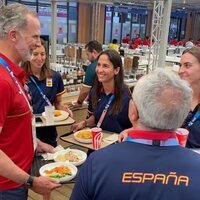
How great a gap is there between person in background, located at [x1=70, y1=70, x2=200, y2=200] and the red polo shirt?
50 centimetres

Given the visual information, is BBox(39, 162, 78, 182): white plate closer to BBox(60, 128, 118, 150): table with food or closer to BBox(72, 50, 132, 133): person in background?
BBox(60, 128, 118, 150): table with food

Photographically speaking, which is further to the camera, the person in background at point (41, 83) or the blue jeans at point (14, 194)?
the person in background at point (41, 83)

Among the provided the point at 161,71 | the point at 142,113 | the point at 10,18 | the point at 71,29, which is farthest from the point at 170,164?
the point at 71,29

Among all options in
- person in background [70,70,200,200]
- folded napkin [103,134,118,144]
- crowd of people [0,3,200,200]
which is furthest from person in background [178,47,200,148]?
person in background [70,70,200,200]

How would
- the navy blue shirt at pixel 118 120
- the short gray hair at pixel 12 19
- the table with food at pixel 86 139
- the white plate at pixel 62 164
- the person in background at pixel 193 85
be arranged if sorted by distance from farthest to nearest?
the navy blue shirt at pixel 118 120 < the table with food at pixel 86 139 < the person in background at pixel 193 85 < the white plate at pixel 62 164 < the short gray hair at pixel 12 19

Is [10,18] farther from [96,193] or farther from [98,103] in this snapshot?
[98,103]

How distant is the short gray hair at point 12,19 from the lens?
135cm

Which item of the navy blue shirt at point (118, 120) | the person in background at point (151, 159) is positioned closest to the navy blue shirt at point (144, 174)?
the person in background at point (151, 159)

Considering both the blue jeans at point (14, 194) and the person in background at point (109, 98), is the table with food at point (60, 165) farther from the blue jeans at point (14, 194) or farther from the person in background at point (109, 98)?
the person in background at point (109, 98)

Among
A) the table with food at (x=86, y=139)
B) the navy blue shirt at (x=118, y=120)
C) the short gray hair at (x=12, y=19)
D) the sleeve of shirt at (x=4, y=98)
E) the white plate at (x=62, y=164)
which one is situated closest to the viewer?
the sleeve of shirt at (x=4, y=98)

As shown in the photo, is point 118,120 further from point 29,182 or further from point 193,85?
point 29,182

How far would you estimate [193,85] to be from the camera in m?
1.93

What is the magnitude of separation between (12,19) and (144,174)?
3.11ft

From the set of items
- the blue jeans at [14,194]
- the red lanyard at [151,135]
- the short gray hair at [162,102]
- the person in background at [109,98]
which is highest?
the short gray hair at [162,102]
